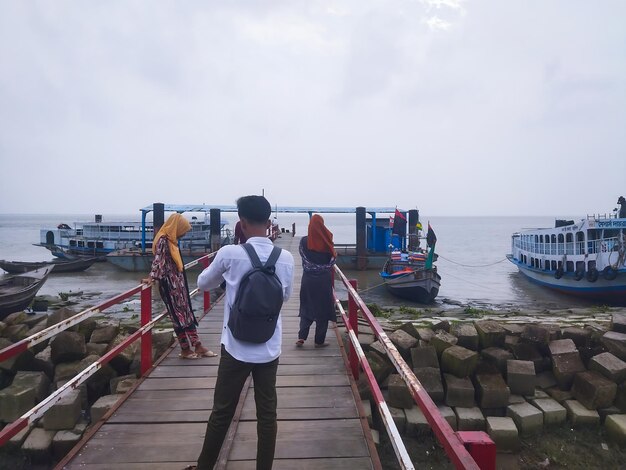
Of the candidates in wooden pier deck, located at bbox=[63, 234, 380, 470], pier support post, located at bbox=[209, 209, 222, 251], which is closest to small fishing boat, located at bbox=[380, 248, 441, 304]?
pier support post, located at bbox=[209, 209, 222, 251]

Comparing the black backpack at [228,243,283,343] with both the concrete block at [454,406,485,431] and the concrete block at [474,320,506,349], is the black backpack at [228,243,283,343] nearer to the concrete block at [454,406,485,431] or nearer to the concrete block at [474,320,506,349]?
the concrete block at [454,406,485,431]

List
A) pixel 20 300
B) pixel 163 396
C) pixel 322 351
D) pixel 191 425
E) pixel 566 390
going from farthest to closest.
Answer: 1. pixel 20 300
2. pixel 566 390
3. pixel 322 351
4. pixel 163 396
5. pixel 191 425

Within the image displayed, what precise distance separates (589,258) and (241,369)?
19.8 metres

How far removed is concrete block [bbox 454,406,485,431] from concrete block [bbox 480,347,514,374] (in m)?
1.10

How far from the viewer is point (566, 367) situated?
6.31 metres

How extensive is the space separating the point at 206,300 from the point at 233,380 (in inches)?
203

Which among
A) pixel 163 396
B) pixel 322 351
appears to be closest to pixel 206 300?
pixel 322 351

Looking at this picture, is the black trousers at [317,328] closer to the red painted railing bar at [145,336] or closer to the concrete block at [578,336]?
the red painted railing bar at [145,336]

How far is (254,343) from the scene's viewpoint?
2355mm

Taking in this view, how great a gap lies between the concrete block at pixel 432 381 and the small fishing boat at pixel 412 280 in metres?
10.4

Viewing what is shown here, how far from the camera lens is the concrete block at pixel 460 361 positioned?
6.10 m

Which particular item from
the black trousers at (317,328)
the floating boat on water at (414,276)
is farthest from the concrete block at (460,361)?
the floating boat on water at (414,276)

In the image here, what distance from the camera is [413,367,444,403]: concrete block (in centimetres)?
578

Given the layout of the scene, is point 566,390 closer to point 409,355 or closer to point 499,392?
point 499,392
